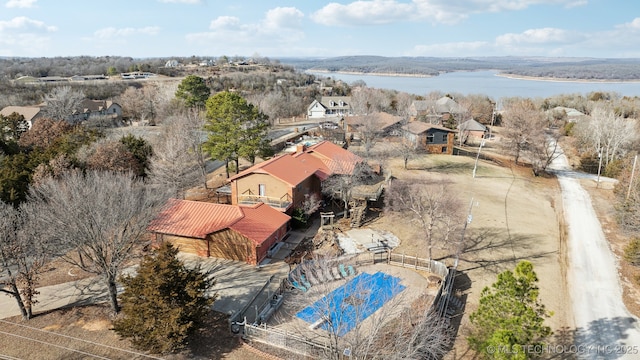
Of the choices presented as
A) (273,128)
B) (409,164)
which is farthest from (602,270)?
(273,128)

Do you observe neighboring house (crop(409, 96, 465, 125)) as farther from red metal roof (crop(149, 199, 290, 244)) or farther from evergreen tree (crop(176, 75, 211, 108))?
red metal roof (crop(149, 199, 290, 244))

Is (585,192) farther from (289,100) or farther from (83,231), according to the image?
(289,100)

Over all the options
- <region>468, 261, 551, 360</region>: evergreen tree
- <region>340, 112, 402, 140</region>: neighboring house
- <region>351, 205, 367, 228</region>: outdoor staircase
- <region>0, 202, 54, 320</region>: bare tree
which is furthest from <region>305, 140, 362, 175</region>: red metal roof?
<region>0, 202, 54, 320</region>: bare tree

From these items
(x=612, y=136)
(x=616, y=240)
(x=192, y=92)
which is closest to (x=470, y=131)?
(x=612, y=136)

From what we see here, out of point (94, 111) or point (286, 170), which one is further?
point (94, 111)

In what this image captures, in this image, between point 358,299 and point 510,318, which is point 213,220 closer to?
point 358,299

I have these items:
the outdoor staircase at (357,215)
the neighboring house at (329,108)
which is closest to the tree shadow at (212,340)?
the outdoor staircase at (357,215)
